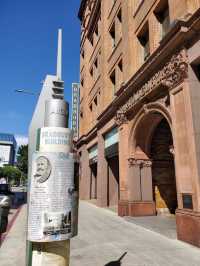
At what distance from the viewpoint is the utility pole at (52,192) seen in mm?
3439

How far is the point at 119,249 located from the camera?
24.6 feet

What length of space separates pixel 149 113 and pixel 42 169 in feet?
33.9

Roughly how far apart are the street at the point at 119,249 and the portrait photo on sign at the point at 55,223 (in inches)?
127

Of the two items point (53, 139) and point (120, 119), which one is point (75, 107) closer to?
point (120, 119)

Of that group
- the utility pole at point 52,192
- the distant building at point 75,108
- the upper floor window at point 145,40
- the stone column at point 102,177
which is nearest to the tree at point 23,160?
the distant building at point 75,108

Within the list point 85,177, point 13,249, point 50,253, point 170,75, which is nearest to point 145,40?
point 170,75

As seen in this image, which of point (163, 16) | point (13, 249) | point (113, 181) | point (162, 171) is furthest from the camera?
point (113, 181)

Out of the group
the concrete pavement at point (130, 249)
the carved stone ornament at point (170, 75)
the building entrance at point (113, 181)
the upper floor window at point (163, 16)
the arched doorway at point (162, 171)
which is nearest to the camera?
the concrete pavement at point (130, 249)

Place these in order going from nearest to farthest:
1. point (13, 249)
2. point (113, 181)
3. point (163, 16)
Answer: point (13, 249) < point (163, 16) < point (113, 181)

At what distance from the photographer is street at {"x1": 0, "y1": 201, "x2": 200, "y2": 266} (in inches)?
250

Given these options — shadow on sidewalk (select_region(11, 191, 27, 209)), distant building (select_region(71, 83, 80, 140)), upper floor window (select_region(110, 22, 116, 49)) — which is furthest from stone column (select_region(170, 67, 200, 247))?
distant building (select_region(71, 83, 80, 140))

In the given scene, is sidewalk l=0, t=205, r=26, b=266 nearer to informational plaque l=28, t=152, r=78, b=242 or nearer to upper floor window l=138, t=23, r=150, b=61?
informational plaque l=28, t=152, r=78, b=242

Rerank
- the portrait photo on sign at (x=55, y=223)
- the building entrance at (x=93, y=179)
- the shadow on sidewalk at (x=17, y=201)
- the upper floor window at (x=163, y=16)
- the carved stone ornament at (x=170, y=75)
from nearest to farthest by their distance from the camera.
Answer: the portrait photo on sign at (x=55, y=223)
the carved stone ornament at (x=170, y=75)
the upper floor window at (x=163, y=16)
the shadow on sidewalk at (x=17, y=201)
the building entrance at (x=93, y=179)

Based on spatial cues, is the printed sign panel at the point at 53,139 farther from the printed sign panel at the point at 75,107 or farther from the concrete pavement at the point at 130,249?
the printed sign panel at the point at 75,107
